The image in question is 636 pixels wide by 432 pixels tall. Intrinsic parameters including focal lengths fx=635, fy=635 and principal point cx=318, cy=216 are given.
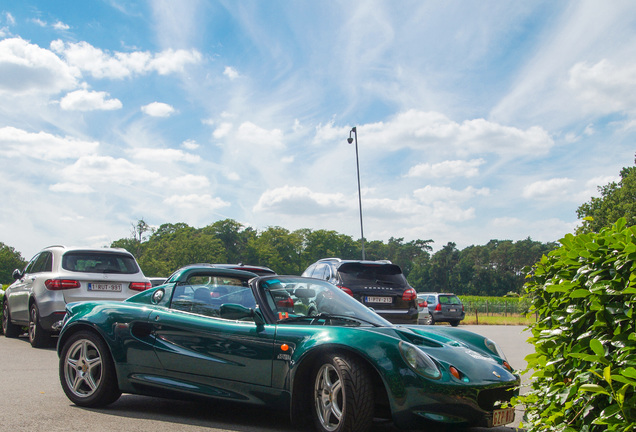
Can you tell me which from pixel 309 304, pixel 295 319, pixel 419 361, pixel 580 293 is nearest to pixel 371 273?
pixel 309 304

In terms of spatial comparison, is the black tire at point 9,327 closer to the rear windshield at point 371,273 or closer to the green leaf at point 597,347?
the rear windshield at point 371,273

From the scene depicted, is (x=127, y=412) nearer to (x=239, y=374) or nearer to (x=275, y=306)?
(x=239, y=374)

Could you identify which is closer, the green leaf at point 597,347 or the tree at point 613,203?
the green leaf at point 597,347

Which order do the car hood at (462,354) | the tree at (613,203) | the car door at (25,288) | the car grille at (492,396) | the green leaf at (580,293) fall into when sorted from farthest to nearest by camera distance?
1. the tree at (613,203)
2. the car door at (25,288)
3. the car hood at (462,354)
4. the car grille at (492,396)
5. the green leaf at (580,293)

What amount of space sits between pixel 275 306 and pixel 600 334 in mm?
2729

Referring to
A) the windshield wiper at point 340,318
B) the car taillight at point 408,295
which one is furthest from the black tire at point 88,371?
the car taillight at point 408,295

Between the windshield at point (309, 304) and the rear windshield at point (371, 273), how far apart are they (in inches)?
244

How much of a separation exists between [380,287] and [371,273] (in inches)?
15.3

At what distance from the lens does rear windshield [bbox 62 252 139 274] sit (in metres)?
11.2

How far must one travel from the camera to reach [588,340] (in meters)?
3.26

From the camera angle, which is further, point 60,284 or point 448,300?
point 448,300

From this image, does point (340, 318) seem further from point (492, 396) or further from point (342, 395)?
point (492, 396)

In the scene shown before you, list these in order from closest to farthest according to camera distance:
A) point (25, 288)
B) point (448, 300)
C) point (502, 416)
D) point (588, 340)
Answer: point (588, 340), point (502, 416), point (25, 288), point (448, 300)

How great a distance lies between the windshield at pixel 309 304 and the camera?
5.22 m
